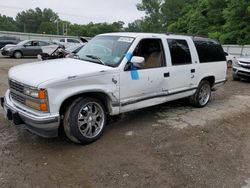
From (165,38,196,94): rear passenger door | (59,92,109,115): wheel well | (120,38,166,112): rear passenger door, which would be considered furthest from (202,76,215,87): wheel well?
(59,92,109,115): wheel well

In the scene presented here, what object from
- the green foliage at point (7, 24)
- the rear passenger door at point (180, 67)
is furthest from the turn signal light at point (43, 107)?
the green foliage at point (7, 24)

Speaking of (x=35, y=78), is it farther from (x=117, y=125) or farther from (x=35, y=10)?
(x=35, y=10)

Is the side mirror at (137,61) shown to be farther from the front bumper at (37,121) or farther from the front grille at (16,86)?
the front grille at (16,86)

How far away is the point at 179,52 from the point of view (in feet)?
19.8

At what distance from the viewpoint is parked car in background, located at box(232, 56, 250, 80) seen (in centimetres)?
1145

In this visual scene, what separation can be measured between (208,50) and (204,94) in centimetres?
113

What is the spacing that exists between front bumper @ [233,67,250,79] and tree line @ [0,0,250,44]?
3367 mm

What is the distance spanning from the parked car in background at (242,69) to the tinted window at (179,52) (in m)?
6.26

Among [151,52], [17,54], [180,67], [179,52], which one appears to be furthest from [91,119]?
[17,54]

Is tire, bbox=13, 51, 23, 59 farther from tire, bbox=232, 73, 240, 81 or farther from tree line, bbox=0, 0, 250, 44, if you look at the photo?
tire, bbox=232, 73, 240, 81

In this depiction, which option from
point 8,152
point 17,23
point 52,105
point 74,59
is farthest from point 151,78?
point 17,23

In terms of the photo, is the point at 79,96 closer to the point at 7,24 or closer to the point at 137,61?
the point at 137,61

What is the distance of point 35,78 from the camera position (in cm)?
398

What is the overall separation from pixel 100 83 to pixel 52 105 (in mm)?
912
